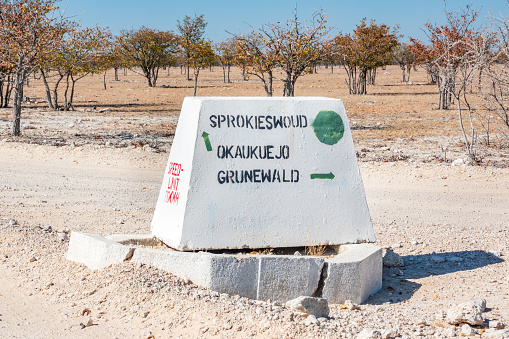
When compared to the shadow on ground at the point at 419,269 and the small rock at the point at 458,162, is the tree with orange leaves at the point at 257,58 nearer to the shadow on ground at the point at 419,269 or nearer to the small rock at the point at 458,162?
the small rock at the point at 458,162

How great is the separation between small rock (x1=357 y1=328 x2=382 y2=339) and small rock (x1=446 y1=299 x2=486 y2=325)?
70 centimetres

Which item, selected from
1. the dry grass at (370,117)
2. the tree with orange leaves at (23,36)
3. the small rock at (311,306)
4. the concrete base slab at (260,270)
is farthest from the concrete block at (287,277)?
the tree with orange leaves at (23,36)

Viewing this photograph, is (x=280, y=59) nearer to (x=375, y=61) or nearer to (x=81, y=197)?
(x=81, y=197)

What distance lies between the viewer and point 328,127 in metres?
5.45

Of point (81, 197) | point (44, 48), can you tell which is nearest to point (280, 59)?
point (44, 48)

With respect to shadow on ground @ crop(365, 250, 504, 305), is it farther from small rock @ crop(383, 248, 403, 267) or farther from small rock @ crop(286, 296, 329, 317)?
small rock @ crop(286, 296, 329, 317)

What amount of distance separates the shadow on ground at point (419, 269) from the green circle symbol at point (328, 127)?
146cm

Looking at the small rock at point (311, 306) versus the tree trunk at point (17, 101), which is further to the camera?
the tree trunk at point (17, 101)

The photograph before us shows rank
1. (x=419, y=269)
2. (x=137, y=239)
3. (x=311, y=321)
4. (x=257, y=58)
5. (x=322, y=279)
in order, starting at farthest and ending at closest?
(x=257, y=58) < (x=419, y=269) < (x=137, y=239) < (x=322, y=279) < (x=311, y=321)

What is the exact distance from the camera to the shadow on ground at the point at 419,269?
538cm

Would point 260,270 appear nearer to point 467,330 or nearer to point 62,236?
point 467,330

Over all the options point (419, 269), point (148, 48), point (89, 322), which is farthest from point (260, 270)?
point (148, 48)

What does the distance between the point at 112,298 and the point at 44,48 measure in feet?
42.4

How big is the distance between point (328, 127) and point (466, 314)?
78.9 inches
